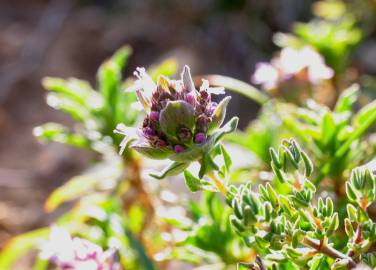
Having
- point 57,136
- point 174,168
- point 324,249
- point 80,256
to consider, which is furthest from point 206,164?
point 57,136

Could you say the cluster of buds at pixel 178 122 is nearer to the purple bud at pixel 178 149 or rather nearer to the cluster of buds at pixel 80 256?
the purple bud at pixel 178 149

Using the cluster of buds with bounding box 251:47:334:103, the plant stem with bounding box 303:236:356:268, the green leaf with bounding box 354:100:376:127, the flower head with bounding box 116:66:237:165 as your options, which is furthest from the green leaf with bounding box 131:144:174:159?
the cluster of buds with bounding box 251:47:334:103

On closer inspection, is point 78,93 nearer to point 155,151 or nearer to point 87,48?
point 155,151

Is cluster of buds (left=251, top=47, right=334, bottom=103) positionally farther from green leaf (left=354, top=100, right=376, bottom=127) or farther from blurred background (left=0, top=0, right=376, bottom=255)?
blurred background (left=0, top=0, right=376, bottom=255)

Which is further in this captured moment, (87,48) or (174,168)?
(87,48)

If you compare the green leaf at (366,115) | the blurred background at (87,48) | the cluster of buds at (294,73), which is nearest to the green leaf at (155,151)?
the green leaf at (366,115)

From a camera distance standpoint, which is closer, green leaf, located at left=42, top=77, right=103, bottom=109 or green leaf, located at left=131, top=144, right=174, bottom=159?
green leaf, located at left=131, top=144, right=174, bottom=159
